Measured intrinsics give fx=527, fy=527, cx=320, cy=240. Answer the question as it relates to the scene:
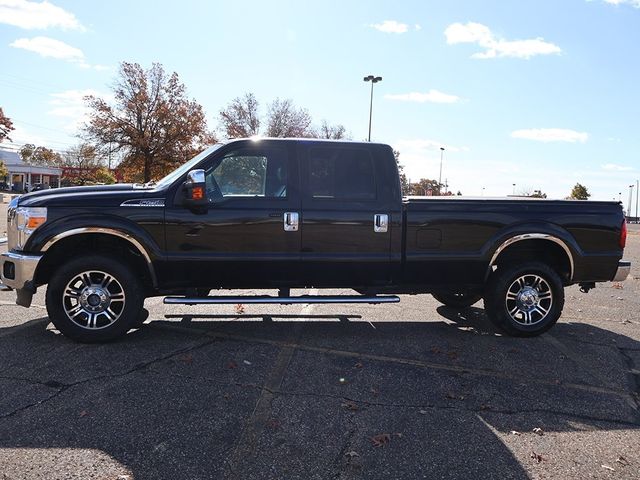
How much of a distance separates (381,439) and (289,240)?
2567mm

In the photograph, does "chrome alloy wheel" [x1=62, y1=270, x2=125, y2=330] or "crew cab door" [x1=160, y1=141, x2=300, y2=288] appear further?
"crew cab door" [x1=160, y1=141, x2=300, y2=288]

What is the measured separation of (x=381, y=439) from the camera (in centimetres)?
342

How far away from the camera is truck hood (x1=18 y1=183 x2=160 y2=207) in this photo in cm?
516

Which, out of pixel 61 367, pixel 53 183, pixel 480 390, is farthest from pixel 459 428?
pixel 53 183

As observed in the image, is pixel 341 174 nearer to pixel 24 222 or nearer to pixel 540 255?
pixel 540 255

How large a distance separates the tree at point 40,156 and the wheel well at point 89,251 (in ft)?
338

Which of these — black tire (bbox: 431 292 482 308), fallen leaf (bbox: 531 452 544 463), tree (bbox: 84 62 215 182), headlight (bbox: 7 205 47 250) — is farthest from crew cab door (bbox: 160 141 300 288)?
tree (bbox: 84 62 215 182)

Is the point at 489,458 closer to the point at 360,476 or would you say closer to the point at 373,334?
the point at 360,476

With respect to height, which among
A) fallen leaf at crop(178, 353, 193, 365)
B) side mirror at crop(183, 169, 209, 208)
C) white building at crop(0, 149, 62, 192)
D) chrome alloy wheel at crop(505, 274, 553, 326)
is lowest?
fallen leaf at crop(178, 353, 193, 365)

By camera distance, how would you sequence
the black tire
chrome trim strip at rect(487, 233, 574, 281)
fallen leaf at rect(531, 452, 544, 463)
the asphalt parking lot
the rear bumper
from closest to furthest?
1. the asphalt parking lot
2. fallen leaf at rect(531, 452, 544, 463)
3. chrome trim strip at rect(487, 233, 574, 281)
4. the rear bumper
5. the black tire

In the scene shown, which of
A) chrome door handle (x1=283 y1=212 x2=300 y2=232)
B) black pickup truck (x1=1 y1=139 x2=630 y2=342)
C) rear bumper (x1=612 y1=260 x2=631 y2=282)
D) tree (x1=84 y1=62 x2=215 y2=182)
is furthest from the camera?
tree (x1=84 y1=62 x2=215 y2=182)

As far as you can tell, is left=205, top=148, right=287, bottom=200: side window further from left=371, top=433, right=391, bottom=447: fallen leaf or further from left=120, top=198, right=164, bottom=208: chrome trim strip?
left=371, top=433, right=391, bottom=447: fallen leaf

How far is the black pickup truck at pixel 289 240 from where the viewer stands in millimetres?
5211

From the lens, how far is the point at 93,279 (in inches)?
209
